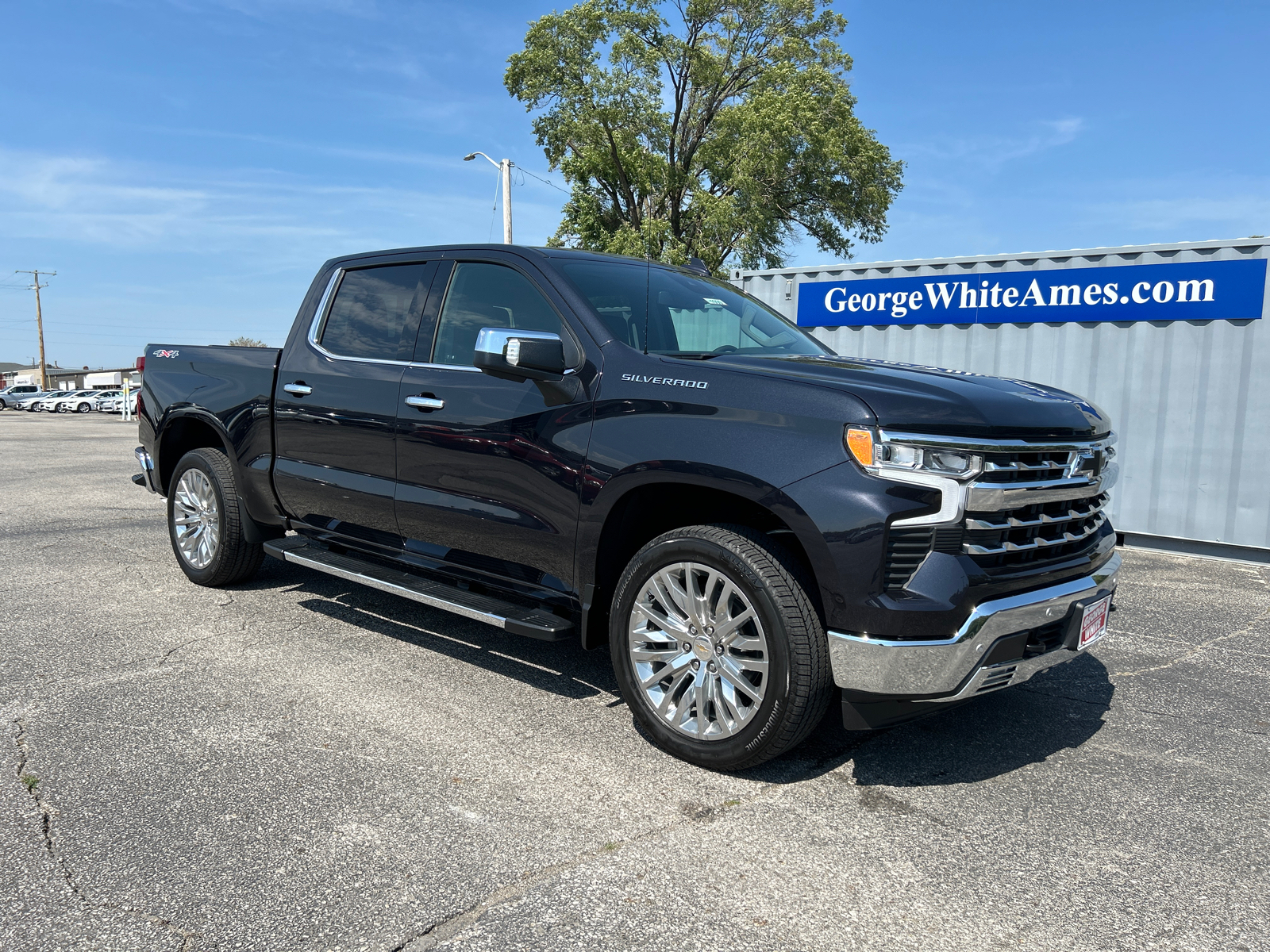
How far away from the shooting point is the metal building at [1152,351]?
27.1ft

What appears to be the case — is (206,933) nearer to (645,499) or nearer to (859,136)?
(645,499)

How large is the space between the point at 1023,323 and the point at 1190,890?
7.57 metres

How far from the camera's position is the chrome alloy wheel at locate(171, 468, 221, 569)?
5.74 meters

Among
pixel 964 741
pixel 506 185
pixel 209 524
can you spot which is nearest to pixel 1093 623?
pixel 964 741

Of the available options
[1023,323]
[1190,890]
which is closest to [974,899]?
[1190,890]

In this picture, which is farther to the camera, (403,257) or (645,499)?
(403,257)

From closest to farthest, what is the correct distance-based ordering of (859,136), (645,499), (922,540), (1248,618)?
(922,540), (645,499), (1248,618), (859,136)

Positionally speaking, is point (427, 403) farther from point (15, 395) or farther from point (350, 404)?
point (15, 395)

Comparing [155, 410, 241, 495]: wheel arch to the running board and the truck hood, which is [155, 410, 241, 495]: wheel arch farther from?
the truck hood

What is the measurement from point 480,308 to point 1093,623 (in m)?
2.89

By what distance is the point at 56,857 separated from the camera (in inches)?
106

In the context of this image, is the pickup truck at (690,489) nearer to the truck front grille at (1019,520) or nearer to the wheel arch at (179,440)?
the truck front grille at (1019,520)

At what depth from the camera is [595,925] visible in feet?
7.98

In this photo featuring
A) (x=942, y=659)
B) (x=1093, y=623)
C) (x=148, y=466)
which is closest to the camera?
(x=942, y=659)
